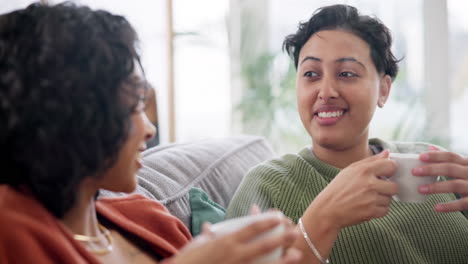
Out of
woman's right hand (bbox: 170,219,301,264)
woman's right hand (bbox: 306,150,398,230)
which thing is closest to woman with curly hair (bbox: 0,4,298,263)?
woman's right hand (bbox: 170,219,301,264)

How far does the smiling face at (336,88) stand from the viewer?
5.39ft

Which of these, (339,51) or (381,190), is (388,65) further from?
(381,190)

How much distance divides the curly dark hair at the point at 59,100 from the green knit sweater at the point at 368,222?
79 cm

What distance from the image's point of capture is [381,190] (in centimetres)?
123

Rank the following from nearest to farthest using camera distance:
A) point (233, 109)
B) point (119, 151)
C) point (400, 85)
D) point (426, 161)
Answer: point (119, 151), point (426, 161), point (400, 85), point (233, 109)

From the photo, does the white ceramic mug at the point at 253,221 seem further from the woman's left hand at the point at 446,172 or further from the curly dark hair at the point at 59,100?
the woman's left hand at the point at 446,172

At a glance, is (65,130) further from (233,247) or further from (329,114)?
(329,114)

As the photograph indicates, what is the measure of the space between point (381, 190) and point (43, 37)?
80 cm

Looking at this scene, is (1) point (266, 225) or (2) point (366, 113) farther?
(2) point (366, 113)

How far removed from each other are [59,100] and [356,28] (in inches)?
46.1

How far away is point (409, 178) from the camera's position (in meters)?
1.20

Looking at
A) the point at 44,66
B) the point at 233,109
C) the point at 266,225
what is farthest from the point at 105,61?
the point at 233,109

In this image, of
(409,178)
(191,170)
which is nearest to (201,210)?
(191,170)

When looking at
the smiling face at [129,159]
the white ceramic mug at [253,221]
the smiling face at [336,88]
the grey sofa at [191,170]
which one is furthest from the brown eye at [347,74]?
the white ceramic mug at [253,221]
